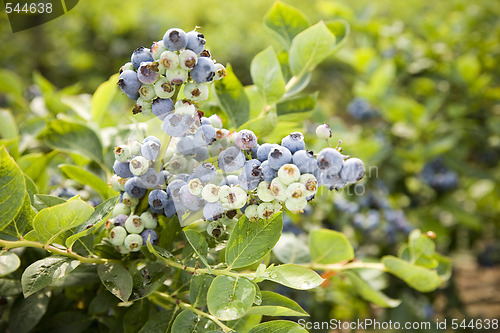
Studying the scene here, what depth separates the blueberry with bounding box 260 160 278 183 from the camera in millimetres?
452

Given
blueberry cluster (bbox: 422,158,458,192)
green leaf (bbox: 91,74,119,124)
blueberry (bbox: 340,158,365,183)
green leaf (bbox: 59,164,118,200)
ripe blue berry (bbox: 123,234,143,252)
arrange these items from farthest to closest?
blueberry cluster (bbox: 422,158,458,192)
green leaf (bbox: 91,74,119,124)
green leaf (bbox: 59,164,118,200)
ripe blue berry (bbox: 123,234,143,252)
blueberry (bbox: 340,158,365,183)

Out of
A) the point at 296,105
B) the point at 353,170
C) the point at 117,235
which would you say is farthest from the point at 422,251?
the point at 117,235

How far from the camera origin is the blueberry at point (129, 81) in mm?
478

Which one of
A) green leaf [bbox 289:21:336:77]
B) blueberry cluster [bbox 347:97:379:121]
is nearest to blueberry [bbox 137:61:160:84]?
green leaf [bbox 289:21:336:77]

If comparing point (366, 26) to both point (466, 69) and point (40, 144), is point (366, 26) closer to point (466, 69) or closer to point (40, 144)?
point (466, 69)

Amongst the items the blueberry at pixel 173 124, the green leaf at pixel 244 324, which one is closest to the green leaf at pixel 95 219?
the blueberry at pixel 173 124

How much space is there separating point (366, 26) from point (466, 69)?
449 mm

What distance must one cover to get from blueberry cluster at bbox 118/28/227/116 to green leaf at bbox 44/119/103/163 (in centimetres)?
32

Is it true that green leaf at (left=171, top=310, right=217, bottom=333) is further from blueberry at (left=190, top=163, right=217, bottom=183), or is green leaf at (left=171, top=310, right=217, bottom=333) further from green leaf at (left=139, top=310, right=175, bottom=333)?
blueberry at (left=190, top=163, right=217, bottom=183)

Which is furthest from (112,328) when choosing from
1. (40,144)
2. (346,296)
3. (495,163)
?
(495,163)

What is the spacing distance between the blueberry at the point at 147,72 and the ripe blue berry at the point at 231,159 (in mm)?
116

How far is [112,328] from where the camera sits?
25.9 inches

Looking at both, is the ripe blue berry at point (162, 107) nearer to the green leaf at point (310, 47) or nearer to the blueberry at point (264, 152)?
the blueberry at point (264, 152)

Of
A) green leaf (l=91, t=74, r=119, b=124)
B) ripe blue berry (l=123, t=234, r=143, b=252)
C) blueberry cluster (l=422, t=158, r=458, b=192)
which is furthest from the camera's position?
blueberry cluster (l=422, t=158, r=458, b=192)
